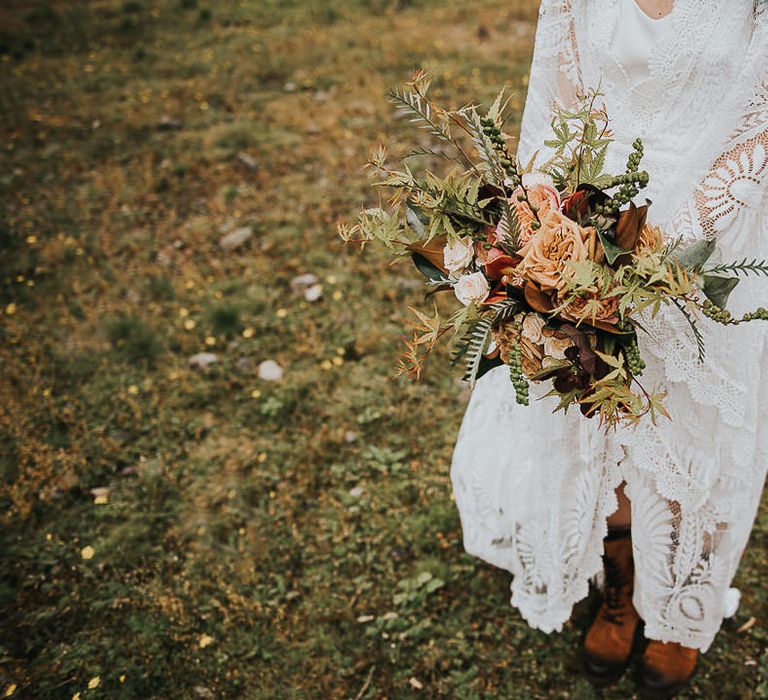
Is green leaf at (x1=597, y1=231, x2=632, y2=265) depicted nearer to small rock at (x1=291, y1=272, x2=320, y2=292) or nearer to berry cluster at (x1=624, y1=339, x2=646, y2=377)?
berry cluster at (x1=624, y1=339, x2=646, y2=377)

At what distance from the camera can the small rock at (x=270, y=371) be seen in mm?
3684

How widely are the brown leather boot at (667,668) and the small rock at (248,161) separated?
4.15 meters

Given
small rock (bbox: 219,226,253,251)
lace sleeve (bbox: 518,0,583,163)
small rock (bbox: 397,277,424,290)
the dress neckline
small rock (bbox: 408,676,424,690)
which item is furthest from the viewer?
small rock (bbox: 219,226,253,251)

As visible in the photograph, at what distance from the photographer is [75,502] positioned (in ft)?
10.3

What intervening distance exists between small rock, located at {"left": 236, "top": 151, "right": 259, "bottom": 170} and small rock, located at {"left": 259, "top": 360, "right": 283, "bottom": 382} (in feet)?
6.77

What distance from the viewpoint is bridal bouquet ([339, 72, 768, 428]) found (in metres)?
1.47

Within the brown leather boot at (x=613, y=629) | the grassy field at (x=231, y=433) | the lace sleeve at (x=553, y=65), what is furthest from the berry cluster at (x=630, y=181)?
the grassy field at (x=231, y=433)

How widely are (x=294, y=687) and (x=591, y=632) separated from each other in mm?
1110

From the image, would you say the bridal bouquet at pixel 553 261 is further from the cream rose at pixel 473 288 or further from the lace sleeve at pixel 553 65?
the lace sleeve at pixel 553 65

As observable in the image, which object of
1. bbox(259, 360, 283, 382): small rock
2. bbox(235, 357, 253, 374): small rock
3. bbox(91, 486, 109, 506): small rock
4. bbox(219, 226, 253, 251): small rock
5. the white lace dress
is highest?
the white lace dress

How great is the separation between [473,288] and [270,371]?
227cm

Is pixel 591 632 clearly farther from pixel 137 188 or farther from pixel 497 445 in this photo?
pixel 137 188

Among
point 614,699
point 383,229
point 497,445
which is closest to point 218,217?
point 497,445

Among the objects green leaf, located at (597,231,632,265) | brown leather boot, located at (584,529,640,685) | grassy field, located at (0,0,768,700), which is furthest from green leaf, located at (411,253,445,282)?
grassy field, located at (0,0,768,700)
